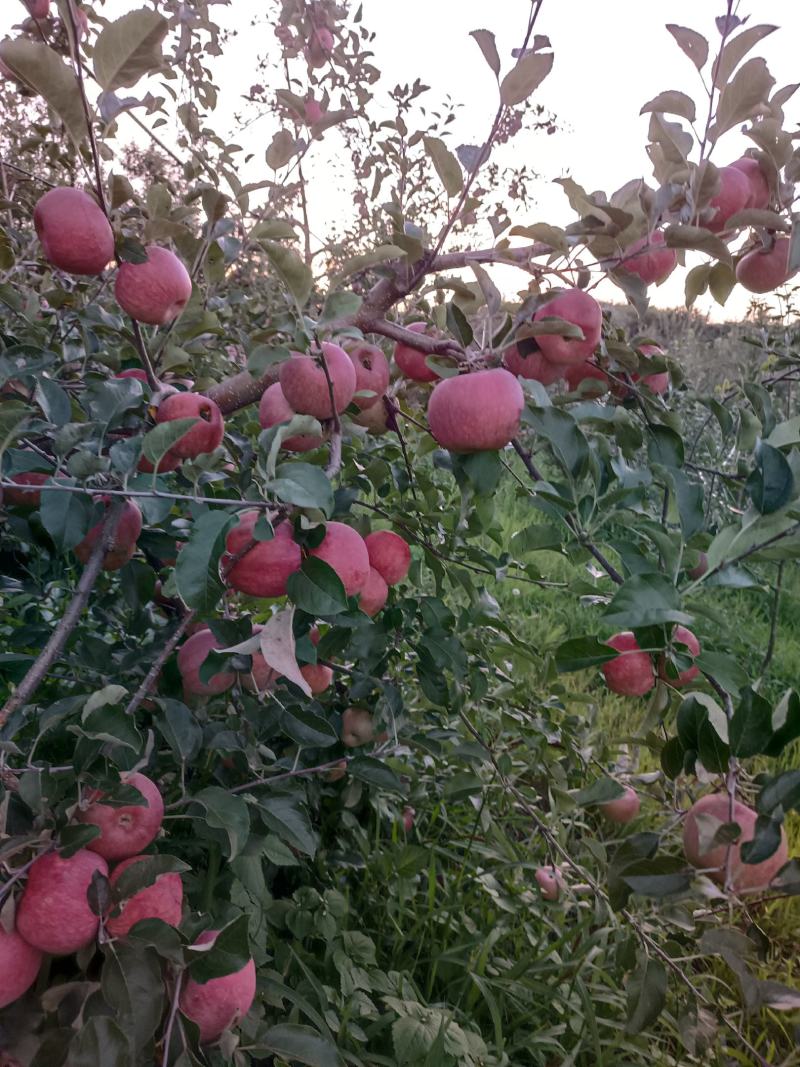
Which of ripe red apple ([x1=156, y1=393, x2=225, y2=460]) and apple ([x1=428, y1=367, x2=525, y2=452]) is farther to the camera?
ripe red apple ([x1=156, y1=393, x2=225, y2=460])

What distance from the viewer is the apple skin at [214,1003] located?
77 centimetres

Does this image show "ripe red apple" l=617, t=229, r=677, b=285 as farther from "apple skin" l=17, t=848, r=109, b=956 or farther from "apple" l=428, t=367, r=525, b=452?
"apple skin" l=17, t=848, r=109, b=956

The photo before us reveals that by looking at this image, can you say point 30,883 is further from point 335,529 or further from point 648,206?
point 648,206

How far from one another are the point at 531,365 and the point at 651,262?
235mm

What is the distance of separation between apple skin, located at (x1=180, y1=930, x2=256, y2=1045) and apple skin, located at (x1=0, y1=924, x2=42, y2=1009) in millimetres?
155

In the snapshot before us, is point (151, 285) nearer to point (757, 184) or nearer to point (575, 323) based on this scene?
point (575, 323)

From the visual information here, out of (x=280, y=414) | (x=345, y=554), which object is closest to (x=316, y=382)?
(x=280, y=414)

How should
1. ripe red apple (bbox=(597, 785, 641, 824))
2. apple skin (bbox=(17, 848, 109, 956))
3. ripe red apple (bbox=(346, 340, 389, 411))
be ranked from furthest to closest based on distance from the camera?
1. ripe red apple (bbox=(597, 785, 641, 824))
2. ripe red apple (bbox=(346, 340, 389, 411))
3. apple skin (bbox=(17, 848, 109, 956))

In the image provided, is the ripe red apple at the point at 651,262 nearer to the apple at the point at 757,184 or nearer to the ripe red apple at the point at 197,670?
the apple at the point at 757,184

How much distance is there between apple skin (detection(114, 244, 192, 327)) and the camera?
2.90 feet

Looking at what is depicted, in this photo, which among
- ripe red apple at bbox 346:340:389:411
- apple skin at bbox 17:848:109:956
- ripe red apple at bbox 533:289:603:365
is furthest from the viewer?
ripe red apple at bbox 346:340:389:411

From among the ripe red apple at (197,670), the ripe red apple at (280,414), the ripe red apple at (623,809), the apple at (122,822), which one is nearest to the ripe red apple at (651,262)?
the ripe red apple at (280,414)

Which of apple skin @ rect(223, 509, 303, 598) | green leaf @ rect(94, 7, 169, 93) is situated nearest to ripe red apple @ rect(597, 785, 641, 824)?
apple skin @ rect(223, 509, 303, 598)

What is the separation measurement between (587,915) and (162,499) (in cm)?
122
